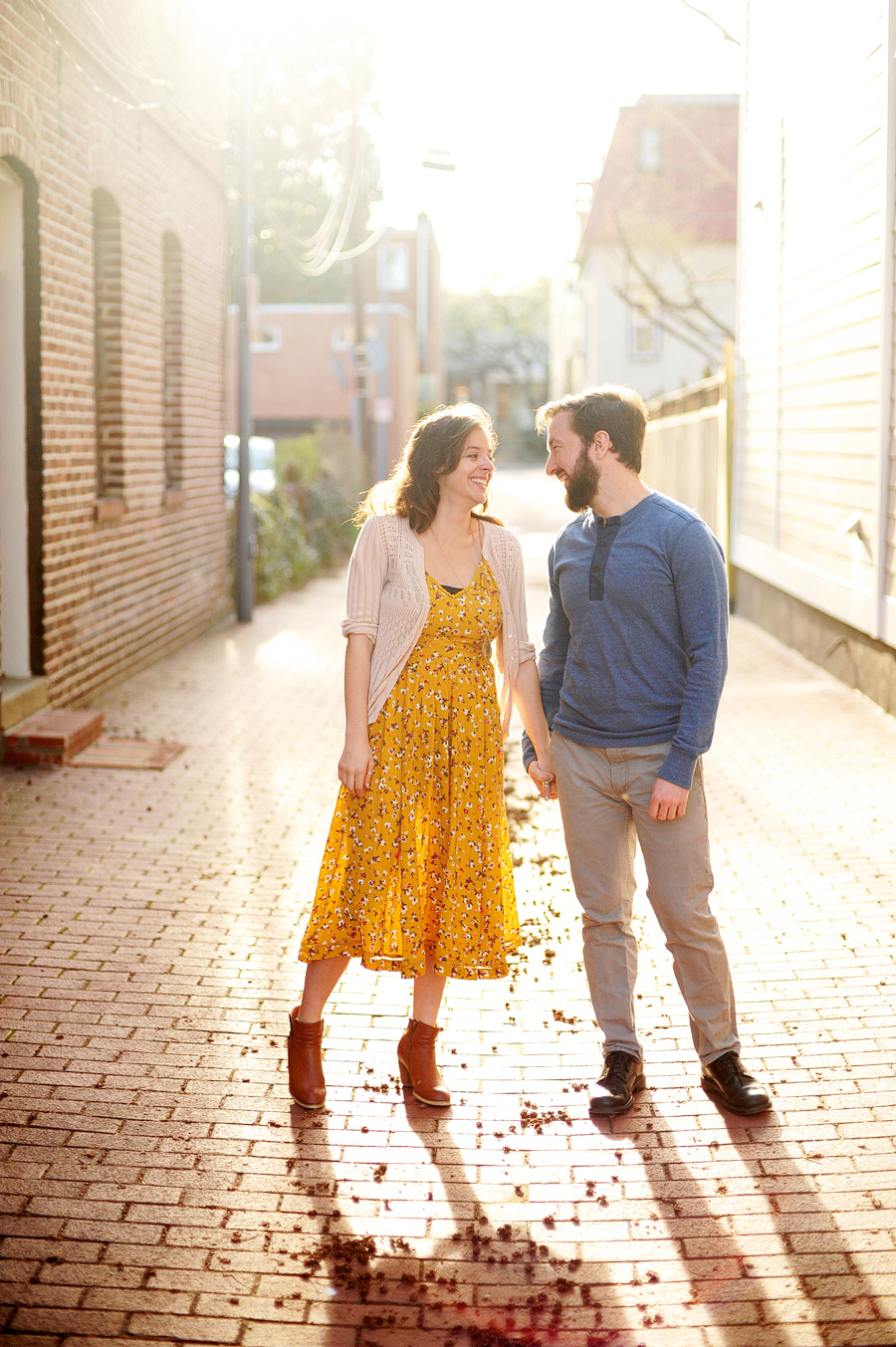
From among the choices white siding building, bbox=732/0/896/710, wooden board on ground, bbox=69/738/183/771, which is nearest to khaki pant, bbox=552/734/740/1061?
wooden board on ground, bbox=69/738/183/771

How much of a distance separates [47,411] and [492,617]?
569cm

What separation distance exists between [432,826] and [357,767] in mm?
296

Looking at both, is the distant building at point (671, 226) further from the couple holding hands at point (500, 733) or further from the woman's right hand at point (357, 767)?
the woman's right hand at point (357, 767)

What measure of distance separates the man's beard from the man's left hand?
780 mm

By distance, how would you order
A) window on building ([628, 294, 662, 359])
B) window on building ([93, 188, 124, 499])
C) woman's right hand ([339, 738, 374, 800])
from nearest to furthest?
woman's right hand ([339, 738, 374, 800]), window on building ([93, 188, 124, 499]), window on building ([628, 294, 662, 359])

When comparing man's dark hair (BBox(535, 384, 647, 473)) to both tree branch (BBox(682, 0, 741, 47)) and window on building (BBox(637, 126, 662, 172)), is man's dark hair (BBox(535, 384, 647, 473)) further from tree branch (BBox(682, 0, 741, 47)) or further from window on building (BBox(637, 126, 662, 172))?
window on building (BBox(637, 126, 662, 172))

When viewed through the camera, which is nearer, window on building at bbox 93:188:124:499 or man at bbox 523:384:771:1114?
man at bbox 523:384:771:1114

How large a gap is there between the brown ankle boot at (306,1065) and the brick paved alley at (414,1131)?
0.06 metres

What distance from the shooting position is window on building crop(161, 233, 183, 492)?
1370 cm

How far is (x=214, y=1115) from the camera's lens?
4.13 m

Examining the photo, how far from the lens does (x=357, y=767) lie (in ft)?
13.2

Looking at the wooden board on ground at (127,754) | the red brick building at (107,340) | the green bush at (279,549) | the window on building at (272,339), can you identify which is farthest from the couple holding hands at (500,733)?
the window on building at (272,339)

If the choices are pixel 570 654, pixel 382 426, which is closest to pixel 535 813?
pixel 570 654

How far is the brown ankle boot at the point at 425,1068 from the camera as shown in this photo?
4223 millimetres
